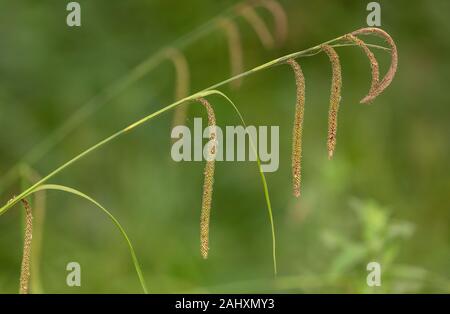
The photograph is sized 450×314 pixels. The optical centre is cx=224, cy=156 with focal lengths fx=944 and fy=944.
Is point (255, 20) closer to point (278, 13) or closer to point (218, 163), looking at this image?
point (278, 13)

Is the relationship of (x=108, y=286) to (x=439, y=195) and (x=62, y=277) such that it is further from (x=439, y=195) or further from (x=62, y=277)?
(x=439, y=195)

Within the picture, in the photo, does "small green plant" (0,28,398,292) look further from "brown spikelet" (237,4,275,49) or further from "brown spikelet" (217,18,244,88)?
"brown spikelet" (237,4,275,49)

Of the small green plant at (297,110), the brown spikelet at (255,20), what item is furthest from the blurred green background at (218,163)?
the small green plant at (297,110)

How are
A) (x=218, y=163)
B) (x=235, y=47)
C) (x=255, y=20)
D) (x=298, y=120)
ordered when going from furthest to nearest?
(x=218, y=163) → (x=235, y=47) → (x=255, y=20) → (x=298, y=120)

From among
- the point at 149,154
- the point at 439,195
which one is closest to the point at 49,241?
the point at 149,154

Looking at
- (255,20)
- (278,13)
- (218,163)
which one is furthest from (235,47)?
(278,13)

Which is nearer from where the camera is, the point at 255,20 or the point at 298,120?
the point at 298,120

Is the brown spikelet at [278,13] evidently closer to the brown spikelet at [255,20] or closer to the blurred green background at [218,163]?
the brown spikelet at [255,20]

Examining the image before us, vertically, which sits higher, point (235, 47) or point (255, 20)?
point (235, 47)

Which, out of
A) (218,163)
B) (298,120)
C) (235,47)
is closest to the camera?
(298,120)

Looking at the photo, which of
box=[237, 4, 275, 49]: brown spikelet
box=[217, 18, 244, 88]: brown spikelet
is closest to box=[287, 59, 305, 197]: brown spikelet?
box=[217, 18, 244, 88]: brown spikelet
